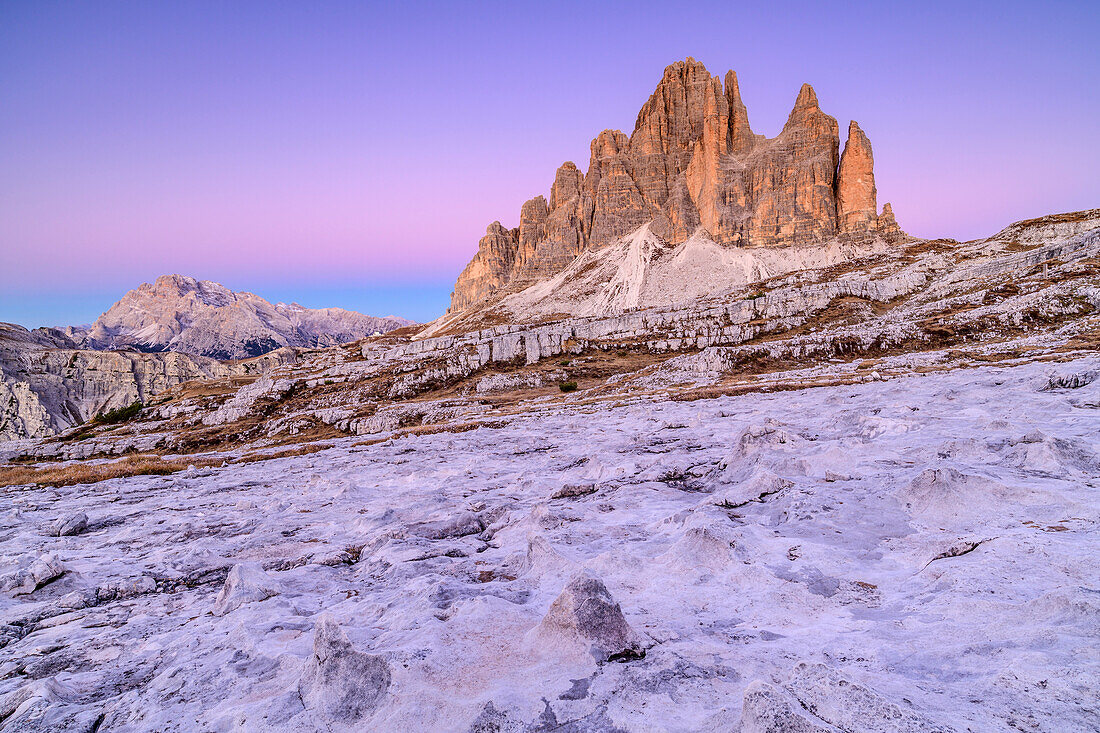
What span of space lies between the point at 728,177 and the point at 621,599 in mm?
179753

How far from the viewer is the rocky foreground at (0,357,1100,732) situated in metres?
3.27

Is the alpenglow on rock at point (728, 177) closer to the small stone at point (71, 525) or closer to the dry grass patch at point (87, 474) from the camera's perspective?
the dry grass patch at point (87, 474)

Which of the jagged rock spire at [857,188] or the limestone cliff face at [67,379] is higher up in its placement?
the jagged rock spire at [857,188]

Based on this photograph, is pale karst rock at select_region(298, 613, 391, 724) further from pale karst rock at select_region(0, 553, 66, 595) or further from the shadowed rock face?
pale karst rock at select_region(0, 553, 66, 595)

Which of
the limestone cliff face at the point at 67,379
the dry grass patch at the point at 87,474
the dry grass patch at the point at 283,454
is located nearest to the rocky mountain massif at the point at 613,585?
the dry grass patch at the point at 87,474

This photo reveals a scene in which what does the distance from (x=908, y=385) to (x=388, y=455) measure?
22.5 m

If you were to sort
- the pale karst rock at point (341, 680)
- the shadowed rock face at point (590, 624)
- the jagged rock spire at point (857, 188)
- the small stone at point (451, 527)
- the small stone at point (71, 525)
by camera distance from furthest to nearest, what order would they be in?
the jagged rock spire at point (857, 188) → the small stone at point (71, 525) → the small stone at point (451, 527) → the shadowed rock face at point (590, 624) → the pale karst rock at point (341, 680)

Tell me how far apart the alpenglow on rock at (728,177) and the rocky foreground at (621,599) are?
156785 mm

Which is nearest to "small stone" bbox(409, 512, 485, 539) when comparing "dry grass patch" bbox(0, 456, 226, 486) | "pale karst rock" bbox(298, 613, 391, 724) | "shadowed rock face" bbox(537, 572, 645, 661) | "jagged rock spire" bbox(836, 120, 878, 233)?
"pale karst rock" bbox(298, 613, 391, 724)

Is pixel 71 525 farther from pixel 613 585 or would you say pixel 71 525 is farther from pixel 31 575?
pixel 613 585

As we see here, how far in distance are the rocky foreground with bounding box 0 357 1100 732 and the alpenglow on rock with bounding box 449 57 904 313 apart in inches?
6173

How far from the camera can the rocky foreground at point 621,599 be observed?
129 inches

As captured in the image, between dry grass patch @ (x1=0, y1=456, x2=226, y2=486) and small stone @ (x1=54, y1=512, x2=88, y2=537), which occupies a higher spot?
small stone @ (x1=54, y1=512, x2=88, y2=537)

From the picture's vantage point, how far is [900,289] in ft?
251
